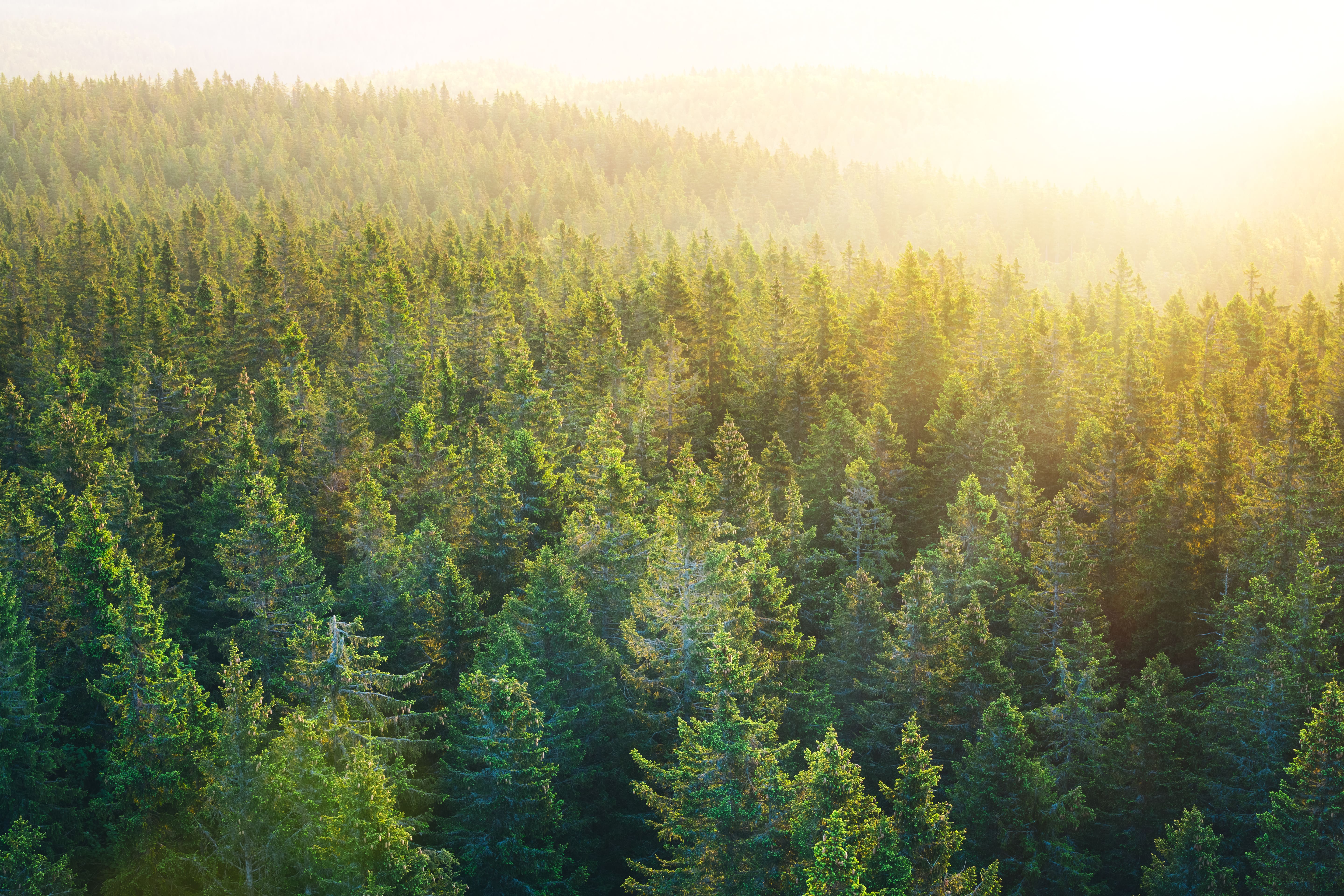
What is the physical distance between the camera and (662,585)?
29297 mm

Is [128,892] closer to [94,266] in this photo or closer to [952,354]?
[952,354]

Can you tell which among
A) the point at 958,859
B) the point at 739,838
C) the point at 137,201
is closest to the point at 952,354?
the point at 958,859

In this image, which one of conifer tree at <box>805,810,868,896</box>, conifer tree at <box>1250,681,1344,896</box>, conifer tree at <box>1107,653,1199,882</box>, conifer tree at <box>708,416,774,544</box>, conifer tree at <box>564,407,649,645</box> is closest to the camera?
conifer tree at <box>805,810,868,896</box>

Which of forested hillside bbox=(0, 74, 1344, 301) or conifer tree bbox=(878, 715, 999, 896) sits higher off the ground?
forested hillside bbox=(0, 74, 1344, 301)

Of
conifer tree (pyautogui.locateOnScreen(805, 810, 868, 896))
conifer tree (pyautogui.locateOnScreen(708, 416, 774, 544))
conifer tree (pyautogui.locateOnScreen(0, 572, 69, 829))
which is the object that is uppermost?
conifer tree (pyautogui.locateOnScreen(708, 416, 774, 544))

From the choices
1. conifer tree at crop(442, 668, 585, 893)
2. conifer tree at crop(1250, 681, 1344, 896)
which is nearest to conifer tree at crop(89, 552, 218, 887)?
conifer tree at crop(442, 668, 585, 893)

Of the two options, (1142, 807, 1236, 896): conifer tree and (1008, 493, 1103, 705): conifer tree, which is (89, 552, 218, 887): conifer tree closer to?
(1142, 807, 1236, 896): conifer tree

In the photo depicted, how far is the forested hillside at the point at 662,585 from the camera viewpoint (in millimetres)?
23203

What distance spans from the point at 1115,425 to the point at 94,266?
71225 mm

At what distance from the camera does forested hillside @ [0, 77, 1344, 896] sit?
2320 cm

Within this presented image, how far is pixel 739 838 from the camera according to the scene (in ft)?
72.4

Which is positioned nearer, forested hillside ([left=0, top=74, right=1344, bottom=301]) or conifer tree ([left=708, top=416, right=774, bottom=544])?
conifer tree ([left=708, top=416, right=774, bottom=544])

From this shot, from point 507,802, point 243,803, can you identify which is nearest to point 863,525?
point 507,802

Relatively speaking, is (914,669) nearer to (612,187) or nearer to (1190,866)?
(1190,866)
